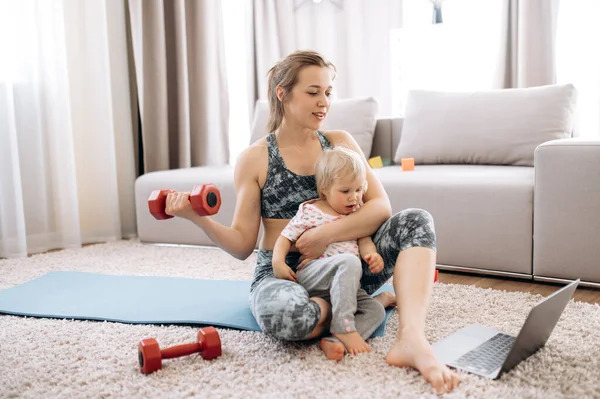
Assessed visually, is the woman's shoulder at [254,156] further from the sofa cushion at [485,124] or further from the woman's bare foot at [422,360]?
the sofa cushion at [485,124]

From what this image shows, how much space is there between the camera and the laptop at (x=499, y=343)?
129 cm

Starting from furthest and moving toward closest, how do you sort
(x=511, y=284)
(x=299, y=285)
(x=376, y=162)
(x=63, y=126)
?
(x=63, y=126)
(x=376, y=162)
(x=511, y=284)
(x=299, y=285)

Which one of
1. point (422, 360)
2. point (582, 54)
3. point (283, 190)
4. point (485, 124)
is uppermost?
point (582, 54)

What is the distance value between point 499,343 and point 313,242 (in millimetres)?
546

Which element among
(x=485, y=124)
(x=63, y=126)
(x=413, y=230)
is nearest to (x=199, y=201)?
(x=413, y=230)

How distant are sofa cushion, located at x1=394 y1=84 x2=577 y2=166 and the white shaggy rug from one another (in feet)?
3.09

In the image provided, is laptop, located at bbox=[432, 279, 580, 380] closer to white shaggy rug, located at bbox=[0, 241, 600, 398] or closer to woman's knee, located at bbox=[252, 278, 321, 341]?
white shaggy rug, located at bbox=[0, 241, 600, 398]

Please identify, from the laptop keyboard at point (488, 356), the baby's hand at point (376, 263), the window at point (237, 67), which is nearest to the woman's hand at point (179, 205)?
the baby's hand at point (376, 263)

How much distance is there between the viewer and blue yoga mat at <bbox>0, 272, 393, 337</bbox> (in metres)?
1.84

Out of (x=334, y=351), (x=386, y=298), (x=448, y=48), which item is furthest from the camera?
(x=448, y=48)

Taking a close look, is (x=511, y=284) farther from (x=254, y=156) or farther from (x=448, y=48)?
(x=448, y=48)

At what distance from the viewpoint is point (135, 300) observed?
2088 mm

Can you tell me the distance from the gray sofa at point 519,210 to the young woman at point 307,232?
0.71 meters

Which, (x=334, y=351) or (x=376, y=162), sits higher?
(x=376, y=162)
